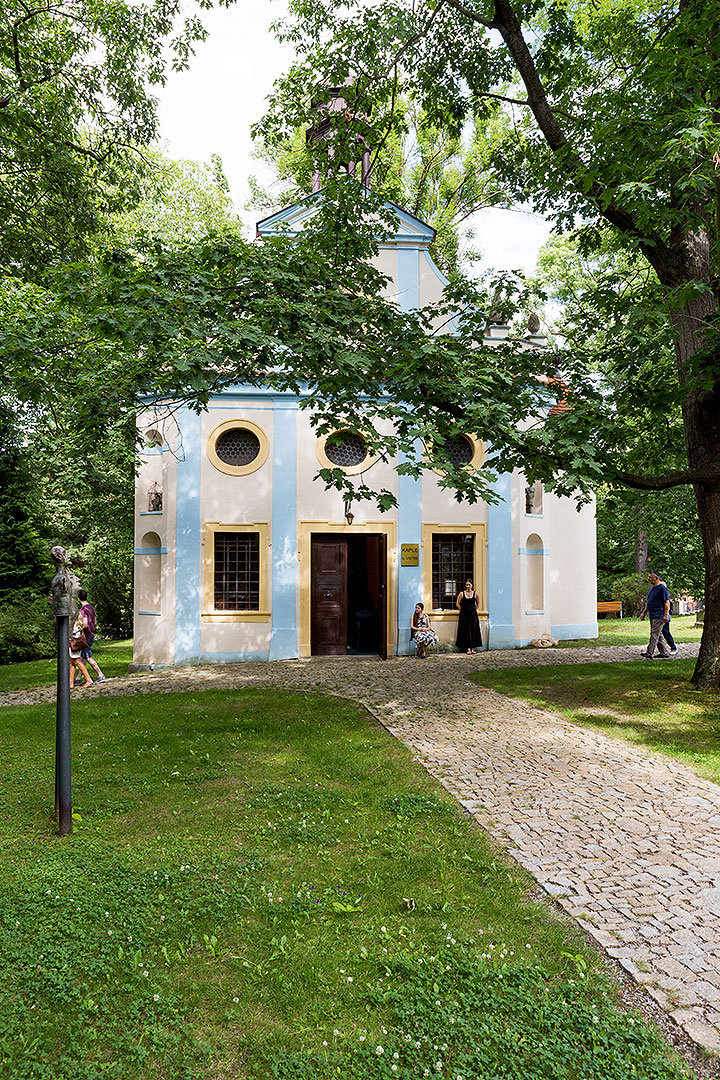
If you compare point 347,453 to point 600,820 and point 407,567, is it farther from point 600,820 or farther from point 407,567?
point 600,820

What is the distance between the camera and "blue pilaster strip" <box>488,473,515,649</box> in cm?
1655

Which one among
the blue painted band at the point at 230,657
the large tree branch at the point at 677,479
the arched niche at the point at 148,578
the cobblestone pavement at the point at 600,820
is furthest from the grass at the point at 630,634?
the arched niche at the point at 148,578

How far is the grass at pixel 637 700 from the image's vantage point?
7645 millimetres

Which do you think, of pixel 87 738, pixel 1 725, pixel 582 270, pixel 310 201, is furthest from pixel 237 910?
pixel 582 270

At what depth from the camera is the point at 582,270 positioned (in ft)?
86.3

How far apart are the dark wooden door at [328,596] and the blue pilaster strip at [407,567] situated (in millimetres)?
1351

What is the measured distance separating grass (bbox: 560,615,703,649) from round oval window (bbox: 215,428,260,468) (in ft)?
31.0

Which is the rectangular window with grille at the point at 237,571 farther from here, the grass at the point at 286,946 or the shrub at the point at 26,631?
the grass at the point at 286,946

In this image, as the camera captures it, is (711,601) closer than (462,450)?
Yes

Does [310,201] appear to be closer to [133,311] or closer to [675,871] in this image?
[133,311]

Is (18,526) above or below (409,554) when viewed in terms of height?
above

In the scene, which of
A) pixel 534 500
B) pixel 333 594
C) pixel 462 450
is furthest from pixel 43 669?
pixel 534 500

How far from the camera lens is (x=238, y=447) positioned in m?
15.8

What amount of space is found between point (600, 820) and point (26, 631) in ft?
52.9
